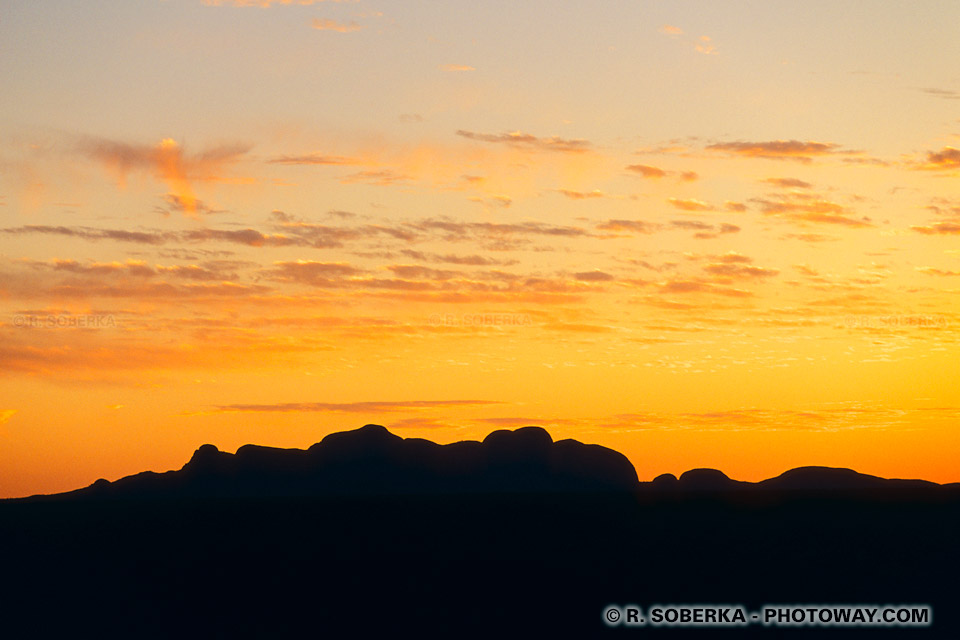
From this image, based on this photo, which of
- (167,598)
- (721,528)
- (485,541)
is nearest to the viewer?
(167,598)

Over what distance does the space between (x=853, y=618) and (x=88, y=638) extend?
228 ft

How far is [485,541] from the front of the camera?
156500 mm

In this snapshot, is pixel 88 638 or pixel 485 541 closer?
pixel 88 638

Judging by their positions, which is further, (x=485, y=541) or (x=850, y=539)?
(x=850, y=539)

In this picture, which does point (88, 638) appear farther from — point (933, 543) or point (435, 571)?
point (933, 543)

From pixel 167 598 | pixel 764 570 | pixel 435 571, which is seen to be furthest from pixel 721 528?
pixel 167 598

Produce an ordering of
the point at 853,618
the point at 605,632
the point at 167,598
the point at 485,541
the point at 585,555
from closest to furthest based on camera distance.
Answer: the point at 605,632, the point at 853,618, the point at 167,598, the point at 585,555, the point at 485,541

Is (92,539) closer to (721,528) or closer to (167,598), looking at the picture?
(167,598)

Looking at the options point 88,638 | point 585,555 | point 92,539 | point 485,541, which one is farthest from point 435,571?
point 92,539

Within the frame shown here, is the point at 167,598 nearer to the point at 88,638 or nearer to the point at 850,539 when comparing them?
the point at 88,638

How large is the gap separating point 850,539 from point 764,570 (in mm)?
51648

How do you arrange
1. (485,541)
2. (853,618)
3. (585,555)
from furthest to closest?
1. (485,541)
2. (585,555)
3. (853,618)

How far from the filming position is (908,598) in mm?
105250

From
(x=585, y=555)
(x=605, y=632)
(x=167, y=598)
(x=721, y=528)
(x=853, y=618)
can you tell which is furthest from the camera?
(x=721, y=528)
